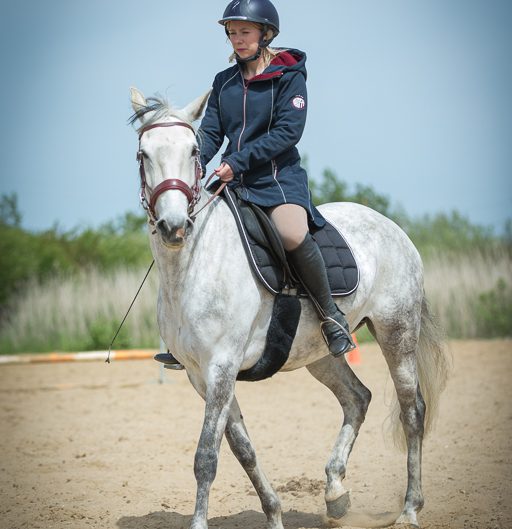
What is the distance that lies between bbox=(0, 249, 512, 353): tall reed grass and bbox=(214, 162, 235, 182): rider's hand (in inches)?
454

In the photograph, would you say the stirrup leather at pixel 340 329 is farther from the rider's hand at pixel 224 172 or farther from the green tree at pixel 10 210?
the green tree at pixel 10 210

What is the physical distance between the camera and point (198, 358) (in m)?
4.82

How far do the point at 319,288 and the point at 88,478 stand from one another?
9.90ft

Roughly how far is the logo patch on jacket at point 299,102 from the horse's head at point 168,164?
23.9 inches

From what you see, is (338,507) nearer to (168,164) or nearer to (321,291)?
(321,291)

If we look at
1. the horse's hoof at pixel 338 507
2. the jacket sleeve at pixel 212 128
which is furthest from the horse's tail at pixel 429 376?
the jacket sleeve at pixel 212 128

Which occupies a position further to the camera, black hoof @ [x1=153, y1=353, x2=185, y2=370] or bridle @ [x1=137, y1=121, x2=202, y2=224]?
black hoof @ [x1=153, y1=353, x2=185, y2=370]

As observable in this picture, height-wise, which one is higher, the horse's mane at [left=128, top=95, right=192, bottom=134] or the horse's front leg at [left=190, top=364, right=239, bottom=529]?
the horse's mane at [left=128, top=95, right=192, bottom=134]

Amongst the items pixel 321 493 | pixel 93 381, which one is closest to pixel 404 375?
pixel 321 493

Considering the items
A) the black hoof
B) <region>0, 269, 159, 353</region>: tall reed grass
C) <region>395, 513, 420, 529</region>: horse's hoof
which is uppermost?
the black hoof

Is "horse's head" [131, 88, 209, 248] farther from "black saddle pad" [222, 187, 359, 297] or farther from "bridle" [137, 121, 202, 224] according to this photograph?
"black saddle pad" [222, 187, 359, 297]

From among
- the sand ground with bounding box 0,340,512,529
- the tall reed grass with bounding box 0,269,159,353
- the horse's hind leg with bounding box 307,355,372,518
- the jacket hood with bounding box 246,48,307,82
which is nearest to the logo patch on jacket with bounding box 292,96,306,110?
the jacket hood with bounding box 246,48,307,82

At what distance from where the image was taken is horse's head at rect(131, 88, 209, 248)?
439 centimetres

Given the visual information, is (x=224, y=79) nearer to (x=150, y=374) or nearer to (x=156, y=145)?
(x=156, y=145)
